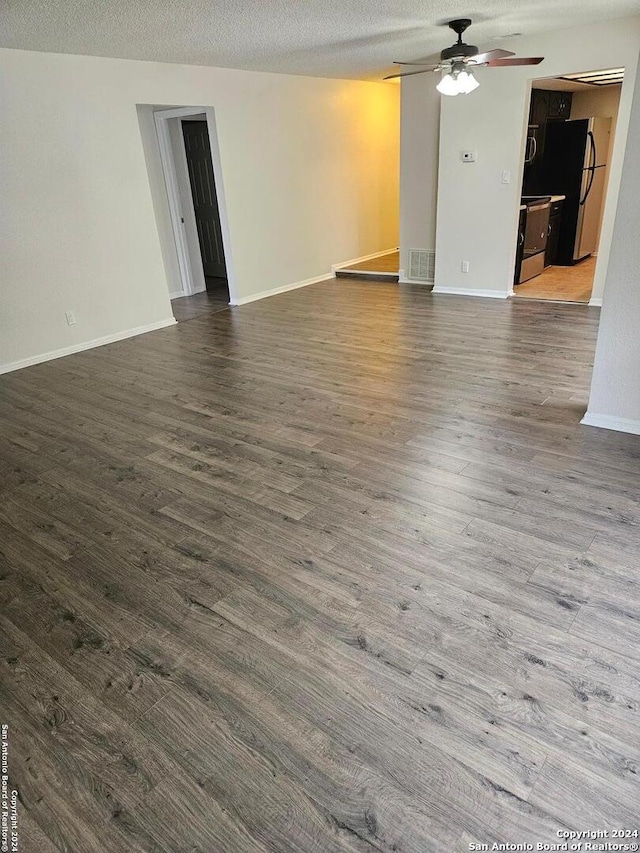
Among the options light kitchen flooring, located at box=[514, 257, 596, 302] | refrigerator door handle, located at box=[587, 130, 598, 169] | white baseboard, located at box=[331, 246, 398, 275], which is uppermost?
refrigerator door handle, located at box=[587, 130, 598, 169]

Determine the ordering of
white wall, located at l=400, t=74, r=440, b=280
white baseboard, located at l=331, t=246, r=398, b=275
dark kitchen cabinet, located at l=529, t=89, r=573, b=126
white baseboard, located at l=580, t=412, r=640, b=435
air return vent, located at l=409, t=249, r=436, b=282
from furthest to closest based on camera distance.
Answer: white baseboard, located at l=331, t=246, r=398, b=275, air return vent, located at l=409, t=249, r=436, b=282, dark kitchen cabinet, located at l=529, t=89, r=573, b=126, white wall, located at l=400, t=74, r=440, b=280, white baseboard, located at l=580, t=412, r=640, b=435

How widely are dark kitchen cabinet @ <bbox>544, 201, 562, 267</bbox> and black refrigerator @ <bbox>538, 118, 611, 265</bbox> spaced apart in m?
0.07

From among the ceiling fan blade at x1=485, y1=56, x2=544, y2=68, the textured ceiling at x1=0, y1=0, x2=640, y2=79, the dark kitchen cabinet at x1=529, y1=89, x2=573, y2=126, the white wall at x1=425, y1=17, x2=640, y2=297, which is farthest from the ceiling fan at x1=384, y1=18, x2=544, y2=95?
the dark kitchen cabinet at x1=529, y1=89, x2=573, y2=126

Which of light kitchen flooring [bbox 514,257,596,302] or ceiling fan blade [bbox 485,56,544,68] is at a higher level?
ceiling fan blade [bbox 485,56,544,68]

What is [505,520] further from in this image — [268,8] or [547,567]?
[268,8]

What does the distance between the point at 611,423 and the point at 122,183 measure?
A: 476cm

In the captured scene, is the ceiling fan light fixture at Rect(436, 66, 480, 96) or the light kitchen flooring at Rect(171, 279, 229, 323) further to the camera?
the light kitchen flooring at Rect(171, 279, 229, 323)

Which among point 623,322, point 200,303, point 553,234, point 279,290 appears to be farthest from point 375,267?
point 623,322

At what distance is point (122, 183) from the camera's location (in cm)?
529

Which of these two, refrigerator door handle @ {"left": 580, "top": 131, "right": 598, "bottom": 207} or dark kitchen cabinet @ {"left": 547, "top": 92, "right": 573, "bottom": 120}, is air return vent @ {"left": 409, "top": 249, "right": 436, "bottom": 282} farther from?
dark kitchen cabinet @ {"left": 547, "top": 92, "right": 573, "bottom": 120}

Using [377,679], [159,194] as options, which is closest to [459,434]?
[377,679]

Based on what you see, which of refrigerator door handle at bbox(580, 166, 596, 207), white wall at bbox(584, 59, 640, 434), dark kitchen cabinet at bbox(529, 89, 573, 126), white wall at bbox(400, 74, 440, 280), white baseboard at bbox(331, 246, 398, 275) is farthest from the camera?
white baseboard at bbox(331, 246, 398, 275)

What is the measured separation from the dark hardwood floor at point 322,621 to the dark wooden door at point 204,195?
479 centimetres

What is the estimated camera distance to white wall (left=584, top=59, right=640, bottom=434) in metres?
2.78
